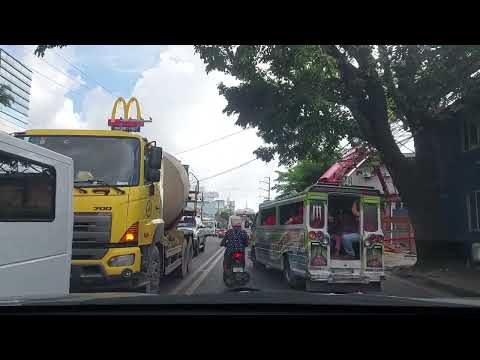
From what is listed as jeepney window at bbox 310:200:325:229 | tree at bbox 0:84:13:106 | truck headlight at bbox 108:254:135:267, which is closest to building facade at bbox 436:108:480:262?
jeepney window at bbox 310:200:325:229

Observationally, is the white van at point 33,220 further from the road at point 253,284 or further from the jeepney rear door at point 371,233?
the jeepney rear door at point 371,233

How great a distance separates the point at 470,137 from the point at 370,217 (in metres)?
9.03

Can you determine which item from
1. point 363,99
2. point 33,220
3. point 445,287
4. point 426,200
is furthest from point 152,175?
point 426,200

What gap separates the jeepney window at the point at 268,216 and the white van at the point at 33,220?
835cm

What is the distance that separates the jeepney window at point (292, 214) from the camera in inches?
425

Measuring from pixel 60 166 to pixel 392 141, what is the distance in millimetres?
11579

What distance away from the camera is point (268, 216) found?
14602 mm

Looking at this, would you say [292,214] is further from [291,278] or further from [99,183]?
[99,183]

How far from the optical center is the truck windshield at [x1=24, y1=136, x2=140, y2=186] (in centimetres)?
739

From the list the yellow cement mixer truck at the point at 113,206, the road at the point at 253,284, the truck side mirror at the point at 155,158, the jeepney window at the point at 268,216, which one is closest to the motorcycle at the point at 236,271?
the road at the point at 253,284

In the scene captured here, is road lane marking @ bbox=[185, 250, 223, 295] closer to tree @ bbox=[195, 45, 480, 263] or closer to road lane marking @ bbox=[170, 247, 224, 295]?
road lane marking @ bbox=[170, 247, 224, 295]
